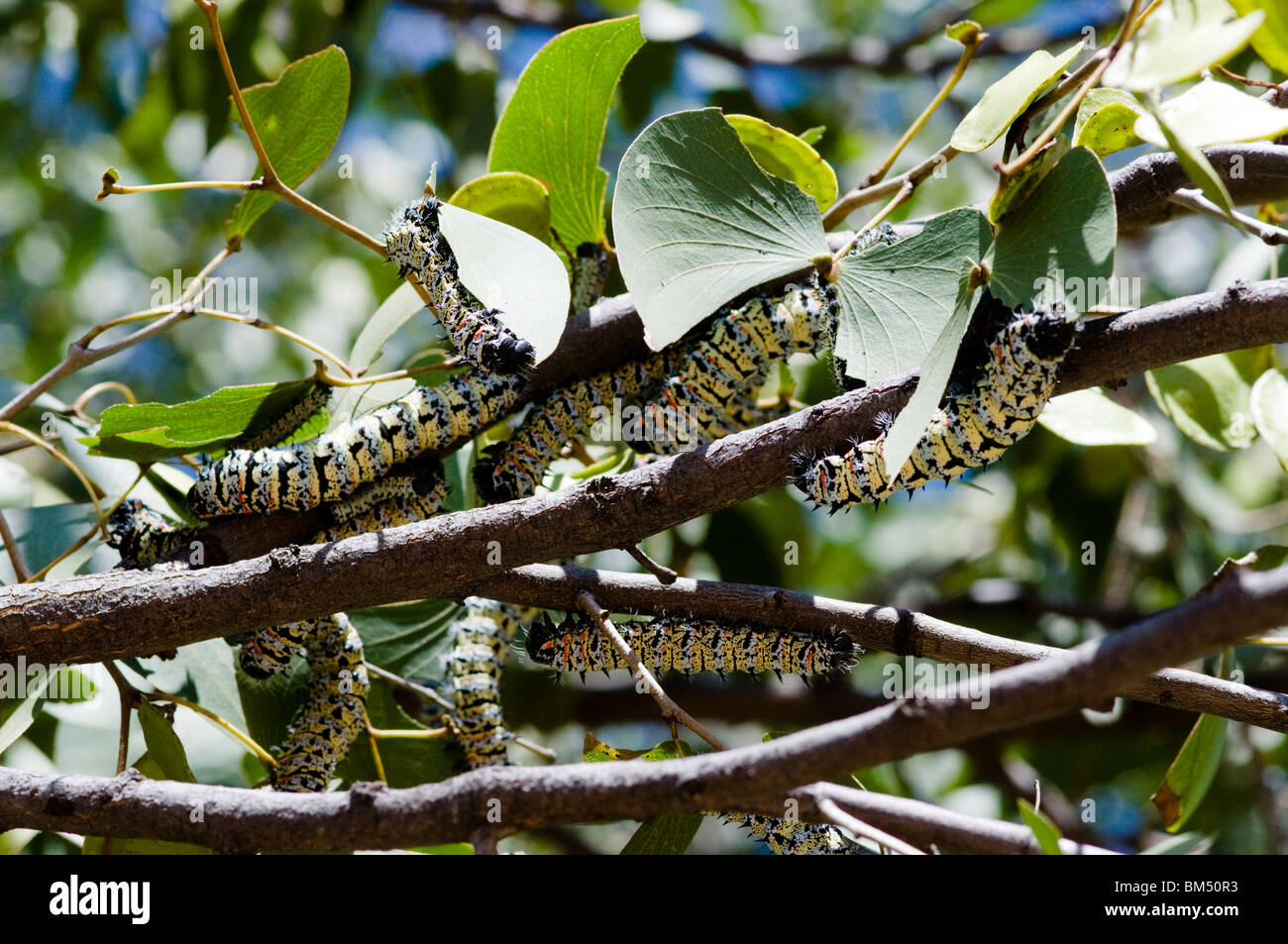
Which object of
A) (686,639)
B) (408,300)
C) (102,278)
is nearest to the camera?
(686,639)

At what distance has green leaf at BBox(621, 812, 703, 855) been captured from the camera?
7.26 ft

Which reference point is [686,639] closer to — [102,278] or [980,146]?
[980,146]

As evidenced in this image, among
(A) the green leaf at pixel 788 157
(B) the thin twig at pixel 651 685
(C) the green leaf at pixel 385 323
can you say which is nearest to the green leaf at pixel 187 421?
(C) the green leaf at pixel 385 323

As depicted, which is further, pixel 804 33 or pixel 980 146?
pixel 804 33

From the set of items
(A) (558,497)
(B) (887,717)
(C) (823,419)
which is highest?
(C) (823,419)

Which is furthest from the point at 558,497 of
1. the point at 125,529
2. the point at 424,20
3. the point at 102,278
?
the point at 102,278

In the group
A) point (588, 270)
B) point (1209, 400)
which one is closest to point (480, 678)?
point (588, 270)

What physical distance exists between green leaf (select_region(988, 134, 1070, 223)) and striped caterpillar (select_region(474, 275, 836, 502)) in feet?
1.59

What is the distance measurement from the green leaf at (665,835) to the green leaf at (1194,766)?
1114 millimetres

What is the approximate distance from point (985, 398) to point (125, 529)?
6.66ft

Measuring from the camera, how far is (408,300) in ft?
9.14

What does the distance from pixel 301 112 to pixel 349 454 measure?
0.85 metres

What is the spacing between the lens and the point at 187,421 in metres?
2.45

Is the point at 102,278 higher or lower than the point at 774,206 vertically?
higher
